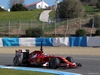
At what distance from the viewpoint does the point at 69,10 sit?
200ft

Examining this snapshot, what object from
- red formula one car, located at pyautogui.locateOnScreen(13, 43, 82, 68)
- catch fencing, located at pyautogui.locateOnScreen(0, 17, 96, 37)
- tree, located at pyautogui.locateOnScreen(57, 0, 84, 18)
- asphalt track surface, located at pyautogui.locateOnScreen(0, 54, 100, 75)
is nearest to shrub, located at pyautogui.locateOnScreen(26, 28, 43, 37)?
catch fencing, located at pyautogui.locateOnScreen(0, 17, 96, 37)

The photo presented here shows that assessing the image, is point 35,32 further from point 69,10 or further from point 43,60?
point 43,60

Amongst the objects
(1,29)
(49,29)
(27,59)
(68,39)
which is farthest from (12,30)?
(27,59)

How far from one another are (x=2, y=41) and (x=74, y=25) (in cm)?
1515

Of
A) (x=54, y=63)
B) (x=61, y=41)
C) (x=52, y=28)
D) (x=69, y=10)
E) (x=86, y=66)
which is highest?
(x=69, y=10)

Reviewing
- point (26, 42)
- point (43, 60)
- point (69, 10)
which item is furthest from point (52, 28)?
point (43, 60)

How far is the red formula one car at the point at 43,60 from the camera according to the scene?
53.1 ft

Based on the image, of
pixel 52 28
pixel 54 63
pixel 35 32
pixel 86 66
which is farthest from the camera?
pixel 52 28

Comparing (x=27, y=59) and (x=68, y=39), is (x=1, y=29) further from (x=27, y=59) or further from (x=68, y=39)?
(x=27, y=59)

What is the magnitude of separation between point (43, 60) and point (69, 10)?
44.8 m

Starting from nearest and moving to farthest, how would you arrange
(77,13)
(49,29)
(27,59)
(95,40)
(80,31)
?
(27,59)
(95,40)
(80,31)
(49,29)
(77,13)

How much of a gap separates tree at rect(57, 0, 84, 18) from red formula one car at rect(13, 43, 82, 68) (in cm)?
4236

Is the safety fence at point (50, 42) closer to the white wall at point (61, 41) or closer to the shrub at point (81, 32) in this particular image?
the white wall at point (61, 41)

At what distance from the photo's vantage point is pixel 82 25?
50.8 meters
